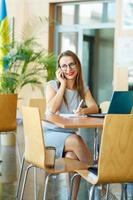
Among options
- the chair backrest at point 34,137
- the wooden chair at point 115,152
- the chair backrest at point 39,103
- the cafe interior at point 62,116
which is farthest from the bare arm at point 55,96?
the wooden chair at point 115,152

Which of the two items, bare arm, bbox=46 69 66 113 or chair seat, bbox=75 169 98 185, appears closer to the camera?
chair seat, bbox=75 169 98 185

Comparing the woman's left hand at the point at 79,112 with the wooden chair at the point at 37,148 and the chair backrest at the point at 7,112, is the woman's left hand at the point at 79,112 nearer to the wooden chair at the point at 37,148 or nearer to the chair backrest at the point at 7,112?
the wooden chair at the point at 37,148

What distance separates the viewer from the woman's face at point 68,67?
3.66m

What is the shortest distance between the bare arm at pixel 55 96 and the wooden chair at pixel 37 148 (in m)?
0.45

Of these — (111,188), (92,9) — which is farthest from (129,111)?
(92,9)

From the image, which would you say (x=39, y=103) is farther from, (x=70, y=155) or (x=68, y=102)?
(x=70, y=155)

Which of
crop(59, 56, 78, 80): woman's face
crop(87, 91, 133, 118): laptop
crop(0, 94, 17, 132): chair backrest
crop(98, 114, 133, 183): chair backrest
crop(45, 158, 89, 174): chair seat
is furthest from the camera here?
crop(0, 94, 17, 132): chair backrest

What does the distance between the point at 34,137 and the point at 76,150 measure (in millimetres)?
415

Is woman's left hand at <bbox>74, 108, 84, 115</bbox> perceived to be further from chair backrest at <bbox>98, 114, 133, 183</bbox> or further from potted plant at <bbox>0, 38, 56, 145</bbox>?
potted plant at <bbox>0, 38, 56, 145</bbox>

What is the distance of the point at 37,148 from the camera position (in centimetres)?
301

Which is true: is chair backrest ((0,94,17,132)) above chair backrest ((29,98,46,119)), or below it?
below

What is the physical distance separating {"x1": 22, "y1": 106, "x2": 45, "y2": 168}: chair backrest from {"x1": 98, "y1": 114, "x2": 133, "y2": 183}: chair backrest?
51 centimetres

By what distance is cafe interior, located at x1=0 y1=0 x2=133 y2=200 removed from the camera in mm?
2625

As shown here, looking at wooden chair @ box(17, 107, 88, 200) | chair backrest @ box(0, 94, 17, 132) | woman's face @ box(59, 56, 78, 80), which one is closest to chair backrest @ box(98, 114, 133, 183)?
wooden chair @ box(17, 107, 88, 200)
